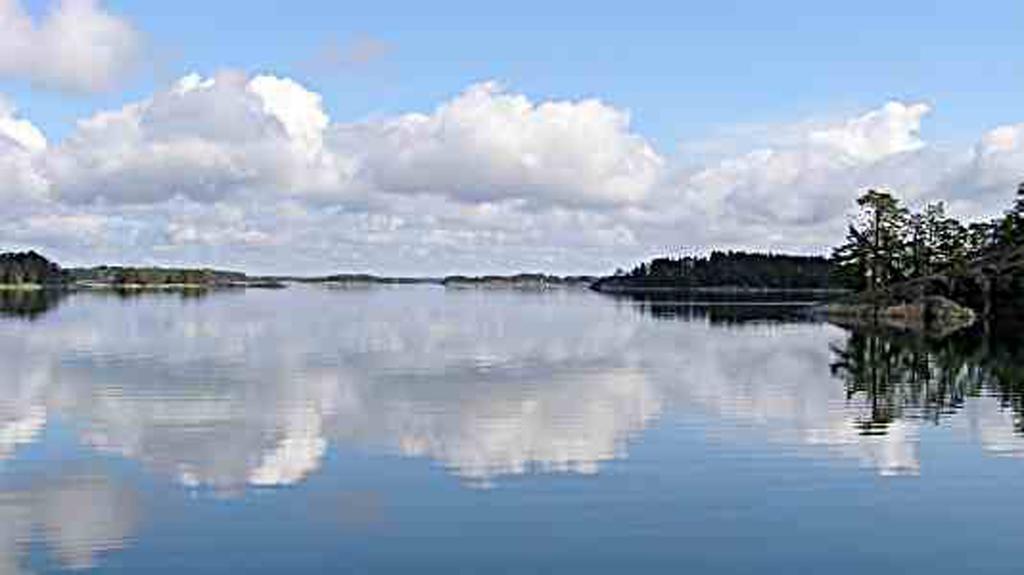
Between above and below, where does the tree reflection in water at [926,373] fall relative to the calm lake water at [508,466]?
above

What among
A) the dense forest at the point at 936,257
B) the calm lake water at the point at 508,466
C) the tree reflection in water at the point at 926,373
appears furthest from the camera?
the dense forest at the point at 936,257

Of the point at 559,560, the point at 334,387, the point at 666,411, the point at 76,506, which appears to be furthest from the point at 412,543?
the point at 334,387

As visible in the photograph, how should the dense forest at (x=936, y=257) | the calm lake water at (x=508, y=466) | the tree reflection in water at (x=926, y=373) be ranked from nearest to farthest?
the calm lake water at (x=508, y=466) < the tree reflection in water at (x=926, y=373) < the dense forest at (x=936, y=257)

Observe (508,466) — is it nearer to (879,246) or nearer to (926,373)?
(926,373)

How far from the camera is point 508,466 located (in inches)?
1001

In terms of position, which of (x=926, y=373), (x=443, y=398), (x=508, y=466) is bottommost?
(x=508, y=466)

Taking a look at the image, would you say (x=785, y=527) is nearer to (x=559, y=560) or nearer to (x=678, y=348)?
(x=559, y=560)

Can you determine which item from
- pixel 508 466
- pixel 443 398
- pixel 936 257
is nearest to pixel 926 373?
pixel 443 398

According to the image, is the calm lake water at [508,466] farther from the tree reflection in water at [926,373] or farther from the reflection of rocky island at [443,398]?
the tree reflection in water at [926,373]

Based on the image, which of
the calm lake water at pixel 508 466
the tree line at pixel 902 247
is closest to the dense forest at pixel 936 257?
the tree line at pixel 902 247

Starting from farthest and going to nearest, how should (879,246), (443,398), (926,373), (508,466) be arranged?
(879,246), (926,373), (443,398), (508,466)

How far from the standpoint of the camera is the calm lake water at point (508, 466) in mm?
18125

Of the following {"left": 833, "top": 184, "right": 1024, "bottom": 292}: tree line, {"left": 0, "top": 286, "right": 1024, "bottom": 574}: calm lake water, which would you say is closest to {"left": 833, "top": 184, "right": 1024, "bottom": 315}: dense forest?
{"left": 833, "top": 184, "right": 1024, "bottom": 292}: tree line

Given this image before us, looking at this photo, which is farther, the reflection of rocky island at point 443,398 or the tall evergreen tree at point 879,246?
the tall evergreen tree at point 879,246
